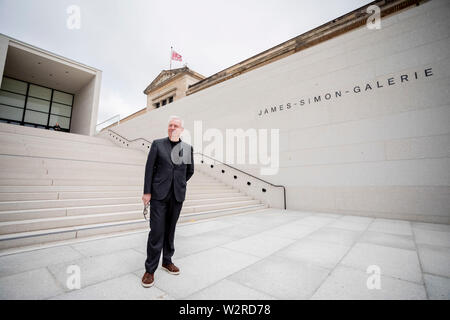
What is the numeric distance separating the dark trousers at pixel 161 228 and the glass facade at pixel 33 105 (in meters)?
21.0

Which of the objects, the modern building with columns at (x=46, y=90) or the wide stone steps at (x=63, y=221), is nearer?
the wide stone steps at (x=63, y=221)

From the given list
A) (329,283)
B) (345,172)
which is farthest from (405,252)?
(345,172)

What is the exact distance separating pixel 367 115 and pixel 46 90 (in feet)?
78.6

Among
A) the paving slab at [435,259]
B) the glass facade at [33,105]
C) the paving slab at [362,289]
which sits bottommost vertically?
the paving slab at [362,289]

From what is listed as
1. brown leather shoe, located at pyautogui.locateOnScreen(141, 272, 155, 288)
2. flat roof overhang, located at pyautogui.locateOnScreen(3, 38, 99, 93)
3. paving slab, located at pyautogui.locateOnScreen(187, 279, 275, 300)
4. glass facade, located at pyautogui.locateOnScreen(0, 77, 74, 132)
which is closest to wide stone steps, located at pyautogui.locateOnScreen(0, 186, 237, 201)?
brown leather shoe, located at pyautogui.locateOnScreen(141, 272, 155, 288)

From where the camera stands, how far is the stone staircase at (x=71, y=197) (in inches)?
137

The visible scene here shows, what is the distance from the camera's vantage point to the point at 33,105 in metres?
17.1

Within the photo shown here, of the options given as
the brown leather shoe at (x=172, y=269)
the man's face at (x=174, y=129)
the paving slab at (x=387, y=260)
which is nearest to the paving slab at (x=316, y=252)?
the paving slab at (x=387, y=260)

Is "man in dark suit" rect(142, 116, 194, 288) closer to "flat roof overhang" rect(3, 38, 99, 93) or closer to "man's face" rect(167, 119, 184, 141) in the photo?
"man's face" rect(167, 119, 184, 141)

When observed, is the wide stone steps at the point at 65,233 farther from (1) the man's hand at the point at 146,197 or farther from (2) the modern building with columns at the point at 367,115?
(2) the modern building with columns at the point at 367,115

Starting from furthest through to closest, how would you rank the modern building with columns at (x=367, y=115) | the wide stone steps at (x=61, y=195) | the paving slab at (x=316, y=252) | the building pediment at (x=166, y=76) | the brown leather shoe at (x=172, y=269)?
1. the building pediment at (x=166, y=76)
2. the modern building with columns at (x=367, y=115)
3. the wide stone steps at (x=61, y=195)
4. the paving slab at (x=316, y=252)
5. the brown leather shoe at (x=172, y=269)

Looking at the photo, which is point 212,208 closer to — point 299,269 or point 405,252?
point 299,269

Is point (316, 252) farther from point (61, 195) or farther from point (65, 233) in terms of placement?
point (61, 195)
